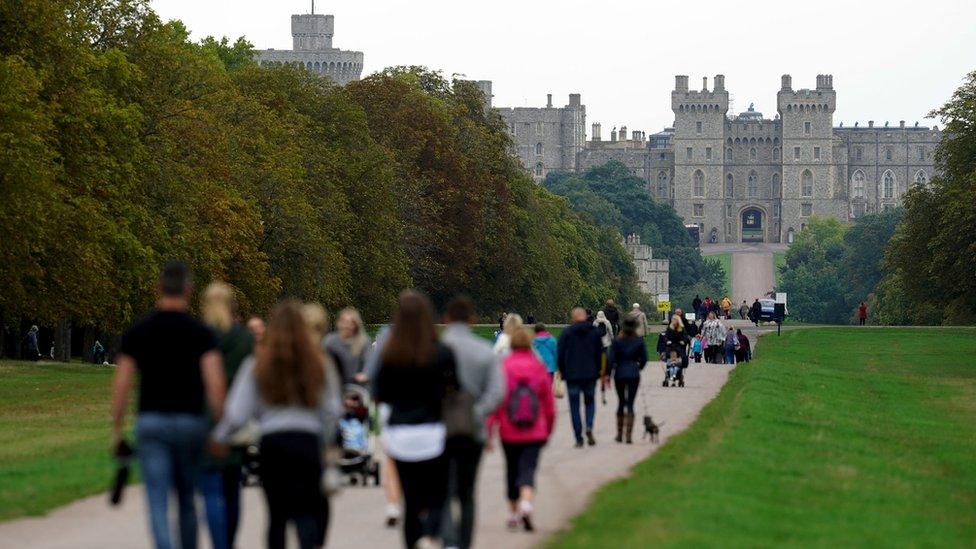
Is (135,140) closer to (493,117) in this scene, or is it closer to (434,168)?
(434,168)

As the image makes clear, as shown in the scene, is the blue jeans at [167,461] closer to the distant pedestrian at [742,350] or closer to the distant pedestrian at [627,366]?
the distant pedestrian at [627,366]

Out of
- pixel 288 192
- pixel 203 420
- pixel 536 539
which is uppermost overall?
pixel 288 192

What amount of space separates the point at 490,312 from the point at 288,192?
21.4 m

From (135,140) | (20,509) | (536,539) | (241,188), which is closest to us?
(536,539)

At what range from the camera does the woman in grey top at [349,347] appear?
14273 millimetres

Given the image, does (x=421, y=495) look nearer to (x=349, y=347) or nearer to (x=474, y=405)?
(x=474, y=405)

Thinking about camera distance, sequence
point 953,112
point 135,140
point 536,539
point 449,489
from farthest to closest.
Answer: point 953,112 < point 135,140 < point 536,539 < point 449,489

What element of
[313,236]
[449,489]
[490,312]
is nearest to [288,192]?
[313,236]

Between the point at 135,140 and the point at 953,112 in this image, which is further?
the point at 953,112

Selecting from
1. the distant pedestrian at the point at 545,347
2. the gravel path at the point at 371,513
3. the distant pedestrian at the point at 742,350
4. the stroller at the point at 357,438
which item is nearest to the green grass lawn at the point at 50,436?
the gravel path at the point at 371,513

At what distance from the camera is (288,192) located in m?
53.9

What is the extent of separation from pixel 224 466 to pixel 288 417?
1002 millimetres

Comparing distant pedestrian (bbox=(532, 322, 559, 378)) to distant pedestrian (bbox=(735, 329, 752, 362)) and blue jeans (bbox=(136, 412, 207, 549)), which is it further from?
distant pedestrian (bbox=(735, 329, 752, 362))

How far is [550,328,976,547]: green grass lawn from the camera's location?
14.4 meters
